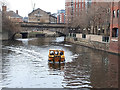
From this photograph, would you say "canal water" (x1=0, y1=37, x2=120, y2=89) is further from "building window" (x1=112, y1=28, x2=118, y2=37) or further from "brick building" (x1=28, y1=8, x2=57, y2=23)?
"brick building" (x1=28, y1=8, x2=57, y2=23)

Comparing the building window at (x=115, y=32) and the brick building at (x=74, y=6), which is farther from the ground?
the brick building at (x=74, y=6)

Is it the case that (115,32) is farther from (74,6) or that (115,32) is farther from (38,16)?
(38,16)

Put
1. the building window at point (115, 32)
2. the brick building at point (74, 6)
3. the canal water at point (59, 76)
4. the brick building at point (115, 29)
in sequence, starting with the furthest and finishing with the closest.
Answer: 1. the brick building at point (74, 6)
2. the building window at point (115, 32)
3. the brick building at point (115, 29)
4. the canal water at point (59, 76)

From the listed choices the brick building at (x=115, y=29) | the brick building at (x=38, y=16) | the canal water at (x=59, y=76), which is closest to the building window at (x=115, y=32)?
the brick building at (x=115, y=29)

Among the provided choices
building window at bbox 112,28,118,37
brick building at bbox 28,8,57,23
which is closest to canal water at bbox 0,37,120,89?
building window at bbox 112,28,118,37

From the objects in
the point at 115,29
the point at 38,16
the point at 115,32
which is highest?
the point at 38,16

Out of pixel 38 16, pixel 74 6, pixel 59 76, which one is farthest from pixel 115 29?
pixel 38 16

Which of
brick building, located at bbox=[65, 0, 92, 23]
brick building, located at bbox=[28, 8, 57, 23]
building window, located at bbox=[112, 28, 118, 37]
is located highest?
brick building, located at bbox=[65, 0, 92, 23]

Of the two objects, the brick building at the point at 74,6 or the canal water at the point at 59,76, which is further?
the brick building at the point at 74,6

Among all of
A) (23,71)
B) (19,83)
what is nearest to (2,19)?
(23,71)

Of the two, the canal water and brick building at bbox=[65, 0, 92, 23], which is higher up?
brick building at bbox=[65, 0, 92, 23]

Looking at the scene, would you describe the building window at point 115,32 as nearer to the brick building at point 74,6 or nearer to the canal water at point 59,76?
the canal water at point 59,76

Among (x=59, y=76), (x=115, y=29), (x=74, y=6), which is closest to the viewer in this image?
(x=59, y=76)

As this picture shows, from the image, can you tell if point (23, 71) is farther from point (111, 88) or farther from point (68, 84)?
point (111, 88)
